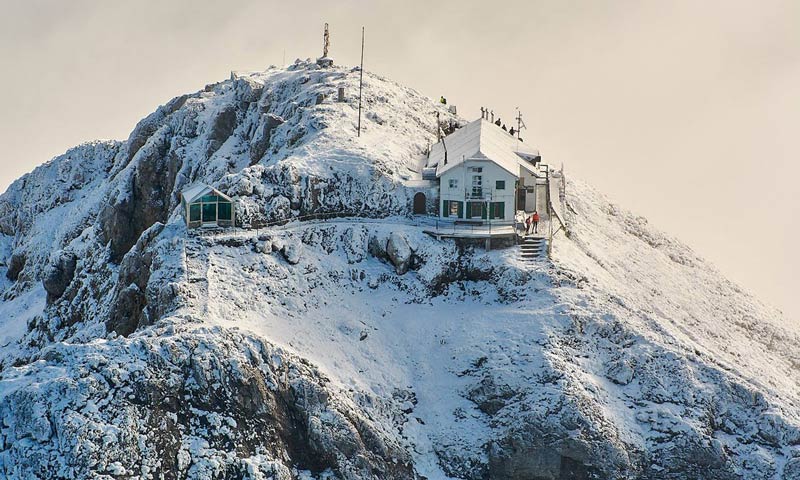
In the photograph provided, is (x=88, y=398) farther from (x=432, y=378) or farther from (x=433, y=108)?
(x=433, y=108)

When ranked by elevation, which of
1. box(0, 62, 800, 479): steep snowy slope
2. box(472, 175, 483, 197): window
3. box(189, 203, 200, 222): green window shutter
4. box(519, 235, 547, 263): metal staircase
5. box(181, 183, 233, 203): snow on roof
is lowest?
box(0, 62, 800, 479): steep snowy slope

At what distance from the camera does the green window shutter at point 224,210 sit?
275ft

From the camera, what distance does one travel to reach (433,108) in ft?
374

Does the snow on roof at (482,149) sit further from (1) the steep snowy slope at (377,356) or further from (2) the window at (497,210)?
(1) the steep snowy slope at (377,356)

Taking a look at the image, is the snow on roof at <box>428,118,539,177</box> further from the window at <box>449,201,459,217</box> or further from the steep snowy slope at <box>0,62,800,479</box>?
the steep snowy slope at <box>0,62,800,479</box>

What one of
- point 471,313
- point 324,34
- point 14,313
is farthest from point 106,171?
point 471,313

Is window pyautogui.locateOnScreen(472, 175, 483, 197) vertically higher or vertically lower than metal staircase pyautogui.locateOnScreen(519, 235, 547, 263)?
higher

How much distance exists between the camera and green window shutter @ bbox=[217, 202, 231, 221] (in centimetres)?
8381

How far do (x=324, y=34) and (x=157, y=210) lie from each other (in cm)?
3037

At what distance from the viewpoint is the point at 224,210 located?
83.9 metres

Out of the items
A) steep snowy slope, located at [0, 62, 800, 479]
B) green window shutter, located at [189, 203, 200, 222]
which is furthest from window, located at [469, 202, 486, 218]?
green window shutter, located at [189, 203, 200, 222]

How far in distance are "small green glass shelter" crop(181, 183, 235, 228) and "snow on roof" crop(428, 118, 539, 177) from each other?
1844 cm

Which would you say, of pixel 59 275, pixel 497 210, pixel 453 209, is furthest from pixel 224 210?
pixel 59 275

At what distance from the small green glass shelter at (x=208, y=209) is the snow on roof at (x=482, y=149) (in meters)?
18.4
